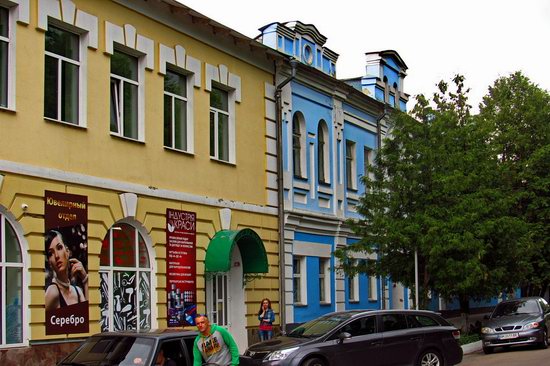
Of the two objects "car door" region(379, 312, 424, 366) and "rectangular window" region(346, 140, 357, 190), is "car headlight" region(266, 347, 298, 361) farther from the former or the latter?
"rectangular window" region(346, 140, 357, 190)

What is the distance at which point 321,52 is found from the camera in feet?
93.0

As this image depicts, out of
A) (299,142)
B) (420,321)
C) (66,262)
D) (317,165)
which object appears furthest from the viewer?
(317,165)

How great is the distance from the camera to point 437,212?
2448cm

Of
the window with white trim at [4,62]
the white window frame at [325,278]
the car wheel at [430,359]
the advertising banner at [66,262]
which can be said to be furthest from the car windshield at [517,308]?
the window with white trim at [4,62]

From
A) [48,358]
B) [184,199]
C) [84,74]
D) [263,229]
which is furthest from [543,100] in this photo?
[48,358]

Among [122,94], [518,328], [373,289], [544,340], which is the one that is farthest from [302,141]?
[544,340]

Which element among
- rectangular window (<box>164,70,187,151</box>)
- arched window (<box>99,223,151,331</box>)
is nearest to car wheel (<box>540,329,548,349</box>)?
rectangular window (<box>164,70,187,151</box>)

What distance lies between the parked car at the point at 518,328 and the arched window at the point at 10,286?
1453cm

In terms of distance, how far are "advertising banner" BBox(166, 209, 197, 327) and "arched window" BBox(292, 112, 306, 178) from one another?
618 centimetres

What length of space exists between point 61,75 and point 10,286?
4.45 metres

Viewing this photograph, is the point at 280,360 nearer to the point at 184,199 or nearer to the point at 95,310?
the point at 95,310

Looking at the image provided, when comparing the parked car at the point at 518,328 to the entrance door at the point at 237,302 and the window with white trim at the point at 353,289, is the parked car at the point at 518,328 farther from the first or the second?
the entrance door at the point at 237,302

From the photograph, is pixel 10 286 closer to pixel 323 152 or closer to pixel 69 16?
pixel 69 16

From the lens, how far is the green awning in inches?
824
